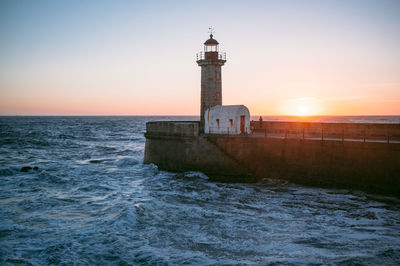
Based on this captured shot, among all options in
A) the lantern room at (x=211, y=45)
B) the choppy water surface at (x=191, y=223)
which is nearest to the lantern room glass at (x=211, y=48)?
the lantern room at (x=211, y=45)

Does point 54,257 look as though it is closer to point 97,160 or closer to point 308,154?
point 308,154

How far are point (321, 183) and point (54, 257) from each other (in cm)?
1254

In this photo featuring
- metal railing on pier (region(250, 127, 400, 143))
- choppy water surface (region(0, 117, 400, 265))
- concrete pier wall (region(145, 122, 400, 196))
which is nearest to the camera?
choppy water surface (region(0, 117, 400, 265))

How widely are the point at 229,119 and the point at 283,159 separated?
202 inches

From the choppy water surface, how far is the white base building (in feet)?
14.3

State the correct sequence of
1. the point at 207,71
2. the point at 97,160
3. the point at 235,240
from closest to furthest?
the point at 235,240 < the point at 207,71 < the point at 97,160

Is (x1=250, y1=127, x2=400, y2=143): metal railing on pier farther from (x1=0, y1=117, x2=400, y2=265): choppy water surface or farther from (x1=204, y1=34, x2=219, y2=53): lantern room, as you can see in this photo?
(x1=204, y1=34, x2=219, y2=53): lantern room

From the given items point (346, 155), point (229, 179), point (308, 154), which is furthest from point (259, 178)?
point (346, 155)

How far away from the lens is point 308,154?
16.5 m

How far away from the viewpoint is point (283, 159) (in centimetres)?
1714

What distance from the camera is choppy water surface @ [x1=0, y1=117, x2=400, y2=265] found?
28.4 ft

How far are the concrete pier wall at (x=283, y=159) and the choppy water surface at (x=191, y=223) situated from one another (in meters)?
Answer: 0.83

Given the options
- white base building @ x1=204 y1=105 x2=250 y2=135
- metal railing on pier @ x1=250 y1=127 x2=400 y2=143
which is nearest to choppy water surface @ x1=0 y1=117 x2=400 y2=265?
metal railing on pier @ x1=250 y1=127 x2=400 y2=143

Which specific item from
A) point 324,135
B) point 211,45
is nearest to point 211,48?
point 211,45
